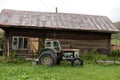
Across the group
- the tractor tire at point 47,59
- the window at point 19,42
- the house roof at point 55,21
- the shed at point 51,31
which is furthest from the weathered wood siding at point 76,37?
the tractor tire at point 47,59

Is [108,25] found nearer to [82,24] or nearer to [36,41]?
[82,24]

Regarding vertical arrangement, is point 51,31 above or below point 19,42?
above

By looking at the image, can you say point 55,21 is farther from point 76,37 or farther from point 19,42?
point 19,42

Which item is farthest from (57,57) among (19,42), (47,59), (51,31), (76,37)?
(76,37)

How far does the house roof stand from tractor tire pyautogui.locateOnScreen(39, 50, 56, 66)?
5.08 metres

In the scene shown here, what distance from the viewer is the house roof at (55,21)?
85.3ft

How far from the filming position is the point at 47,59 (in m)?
20.8

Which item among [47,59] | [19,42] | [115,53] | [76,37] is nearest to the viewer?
[47,59]

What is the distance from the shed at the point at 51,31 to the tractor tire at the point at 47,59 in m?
5.03

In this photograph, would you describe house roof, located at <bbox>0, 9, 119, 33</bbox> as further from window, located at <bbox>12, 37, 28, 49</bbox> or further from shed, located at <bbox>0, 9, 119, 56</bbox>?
window, located at <bbox>12, 37, 28, 49</bbox>

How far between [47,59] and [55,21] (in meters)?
7.68

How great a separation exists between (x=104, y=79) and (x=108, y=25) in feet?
47.8

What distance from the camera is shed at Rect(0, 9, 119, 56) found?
26.0 m

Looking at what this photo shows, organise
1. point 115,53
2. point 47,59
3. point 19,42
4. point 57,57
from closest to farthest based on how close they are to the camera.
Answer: point 47,59
point 57,57
point 19,42
point 115,53
